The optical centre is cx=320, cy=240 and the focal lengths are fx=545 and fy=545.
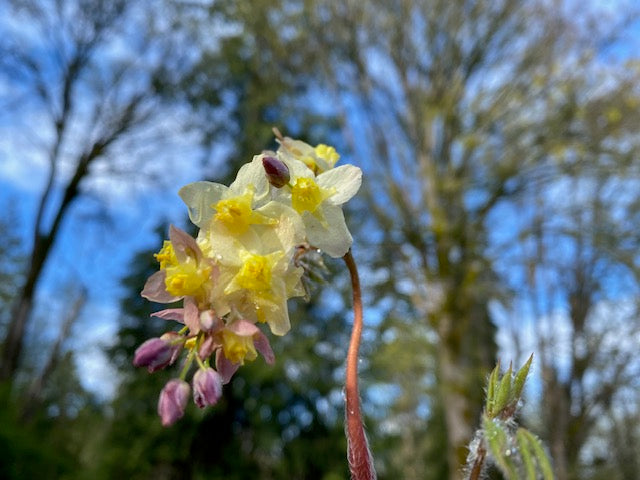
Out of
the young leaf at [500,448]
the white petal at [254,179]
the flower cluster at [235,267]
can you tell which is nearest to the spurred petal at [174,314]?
the flower cluster at [235,267]

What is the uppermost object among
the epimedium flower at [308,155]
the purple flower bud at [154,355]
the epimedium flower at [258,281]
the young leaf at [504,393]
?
the epimedium flower at [308,155]

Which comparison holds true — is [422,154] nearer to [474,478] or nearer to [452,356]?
[452,356]

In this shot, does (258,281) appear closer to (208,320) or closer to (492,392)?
(208,320)

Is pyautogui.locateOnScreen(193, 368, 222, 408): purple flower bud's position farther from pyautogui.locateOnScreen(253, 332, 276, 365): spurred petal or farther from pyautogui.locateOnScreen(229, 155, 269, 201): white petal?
pyautogui.locateOnScreen(229, 155, 269, 201): white petal

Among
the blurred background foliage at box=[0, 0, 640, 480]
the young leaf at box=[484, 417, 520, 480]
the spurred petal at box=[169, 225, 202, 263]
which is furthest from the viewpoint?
the blurred background foliage at box=[0, 0, 640, 480]

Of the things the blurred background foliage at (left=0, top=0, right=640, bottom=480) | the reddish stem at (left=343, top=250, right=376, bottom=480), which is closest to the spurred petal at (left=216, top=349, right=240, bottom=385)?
the reddish stem at (left=343, top=250, right=376, bottom=480)

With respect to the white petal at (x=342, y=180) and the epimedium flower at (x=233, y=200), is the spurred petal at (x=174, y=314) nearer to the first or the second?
the epimedium flower at (x=233, y=200)
